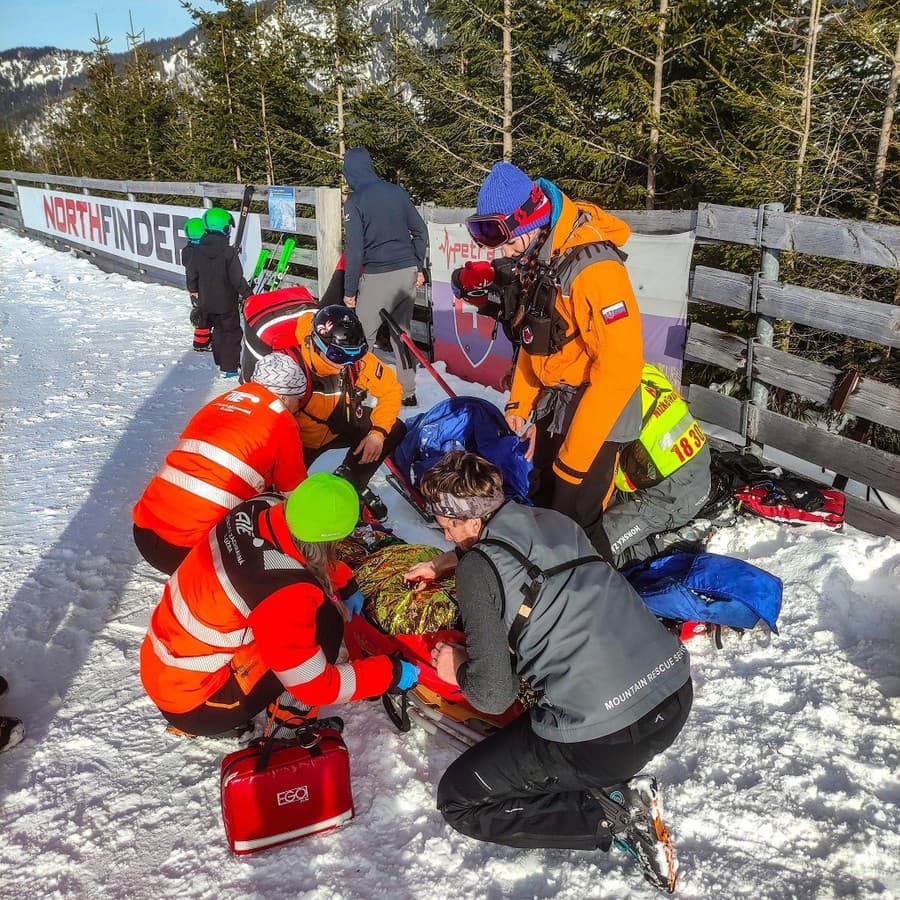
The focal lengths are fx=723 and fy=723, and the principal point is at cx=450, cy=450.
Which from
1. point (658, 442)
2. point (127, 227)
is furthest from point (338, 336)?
point (127, 227)

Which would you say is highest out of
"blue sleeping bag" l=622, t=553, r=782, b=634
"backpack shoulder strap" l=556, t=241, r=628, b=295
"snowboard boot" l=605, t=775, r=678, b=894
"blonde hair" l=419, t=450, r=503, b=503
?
"backpack shoulder strap" l=556, t=241, r=628, b=295

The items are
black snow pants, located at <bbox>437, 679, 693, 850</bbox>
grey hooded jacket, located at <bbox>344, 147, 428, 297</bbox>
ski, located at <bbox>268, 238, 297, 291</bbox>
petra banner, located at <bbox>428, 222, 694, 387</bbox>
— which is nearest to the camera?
black snow pants, located at <bbox>437, 679, 693, 850</bbox>

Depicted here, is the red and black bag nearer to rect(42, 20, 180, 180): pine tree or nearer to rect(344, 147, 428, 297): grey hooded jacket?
rect(344, 147, 428, 297): grey hooded jacket

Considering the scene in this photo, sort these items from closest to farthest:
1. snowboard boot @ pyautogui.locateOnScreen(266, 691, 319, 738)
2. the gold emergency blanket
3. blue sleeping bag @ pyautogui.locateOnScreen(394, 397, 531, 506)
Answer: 1. snowboard boot @ pyautogui.locateOnScreen(266, 691, 319, 738)
2. the gold emergency blanket
3. blue sleeping bag @ pyautogui.locateOnScreen(394, 397, 531, 506)

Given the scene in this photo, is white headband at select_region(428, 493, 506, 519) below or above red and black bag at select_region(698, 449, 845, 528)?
above

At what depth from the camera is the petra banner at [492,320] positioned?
4.93 m

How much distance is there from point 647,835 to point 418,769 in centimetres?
85

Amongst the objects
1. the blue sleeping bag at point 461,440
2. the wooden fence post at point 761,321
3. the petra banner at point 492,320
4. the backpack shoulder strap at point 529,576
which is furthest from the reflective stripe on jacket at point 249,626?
the wooden fence post at point 761,321

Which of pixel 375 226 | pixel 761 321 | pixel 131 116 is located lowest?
pixel 761 321

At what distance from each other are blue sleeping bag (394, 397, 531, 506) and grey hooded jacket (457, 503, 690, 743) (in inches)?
74.1

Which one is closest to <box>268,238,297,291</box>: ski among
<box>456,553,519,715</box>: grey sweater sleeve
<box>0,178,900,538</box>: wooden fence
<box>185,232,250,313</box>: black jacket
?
<box>185,232,250,313</box>: black jacket

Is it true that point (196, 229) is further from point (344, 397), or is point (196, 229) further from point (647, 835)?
point (647, 835)

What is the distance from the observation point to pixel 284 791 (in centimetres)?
230

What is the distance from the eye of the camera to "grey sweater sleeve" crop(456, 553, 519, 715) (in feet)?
6.77
